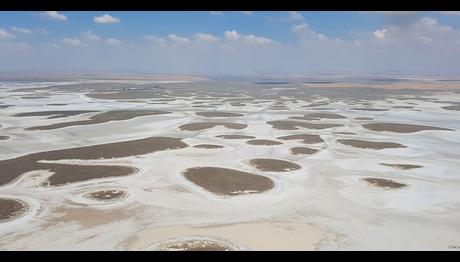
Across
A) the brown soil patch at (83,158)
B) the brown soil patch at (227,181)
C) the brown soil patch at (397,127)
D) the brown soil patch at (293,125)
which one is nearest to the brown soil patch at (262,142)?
the brown soil patch at (83,158)

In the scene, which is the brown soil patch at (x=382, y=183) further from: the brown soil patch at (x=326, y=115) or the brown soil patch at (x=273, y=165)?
the brown soil patch at (x=326, y=115)

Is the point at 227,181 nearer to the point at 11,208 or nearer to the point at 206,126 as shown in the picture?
the point at 11,208

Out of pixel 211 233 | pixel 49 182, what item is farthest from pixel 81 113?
pixel 211 233

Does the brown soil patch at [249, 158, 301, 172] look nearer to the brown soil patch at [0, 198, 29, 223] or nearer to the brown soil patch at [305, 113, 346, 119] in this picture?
the brown soil patch at [0, 198, 29, 223]

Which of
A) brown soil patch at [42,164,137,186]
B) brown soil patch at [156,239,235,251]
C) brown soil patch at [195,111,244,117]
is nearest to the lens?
brown soil patch at [156,239,235,251]

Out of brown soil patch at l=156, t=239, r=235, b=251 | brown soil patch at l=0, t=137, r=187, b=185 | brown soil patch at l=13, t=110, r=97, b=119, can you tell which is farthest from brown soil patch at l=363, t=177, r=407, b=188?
brown soil patch at l=13, t=110, r=97, b=119
